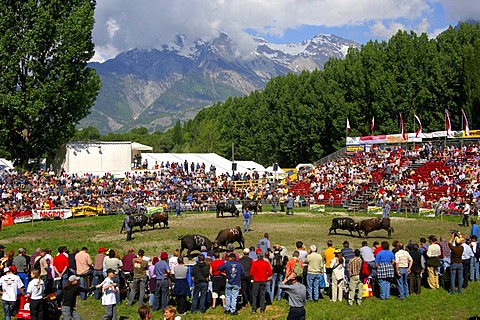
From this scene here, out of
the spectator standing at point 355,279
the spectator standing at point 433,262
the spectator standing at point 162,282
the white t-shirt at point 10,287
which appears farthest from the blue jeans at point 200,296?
the spectator standing at point 433,262

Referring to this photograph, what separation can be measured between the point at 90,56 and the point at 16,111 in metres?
9.16

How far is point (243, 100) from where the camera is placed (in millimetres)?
97938

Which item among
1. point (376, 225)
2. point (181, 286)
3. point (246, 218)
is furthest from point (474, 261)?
point (246, 218)

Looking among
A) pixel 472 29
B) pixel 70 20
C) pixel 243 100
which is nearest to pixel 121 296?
pixel 70 20

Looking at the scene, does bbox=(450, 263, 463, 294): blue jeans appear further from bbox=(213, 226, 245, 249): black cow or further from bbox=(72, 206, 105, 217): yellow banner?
bbox=(72, 206, 105, 217): yellow banner

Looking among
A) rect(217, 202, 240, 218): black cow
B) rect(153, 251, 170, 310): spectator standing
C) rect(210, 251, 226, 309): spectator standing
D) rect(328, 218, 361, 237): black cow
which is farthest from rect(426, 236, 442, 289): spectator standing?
rect(217, 202, 240, 218): black cow

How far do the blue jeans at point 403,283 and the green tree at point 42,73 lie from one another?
37235 millimetres

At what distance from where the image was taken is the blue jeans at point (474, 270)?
1744 cm

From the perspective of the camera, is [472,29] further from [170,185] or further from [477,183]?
[170,185]

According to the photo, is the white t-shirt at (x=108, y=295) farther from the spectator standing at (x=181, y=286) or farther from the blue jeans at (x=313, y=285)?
the blue jeans at (x=313, y=285)

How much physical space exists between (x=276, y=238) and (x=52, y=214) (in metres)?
20.1

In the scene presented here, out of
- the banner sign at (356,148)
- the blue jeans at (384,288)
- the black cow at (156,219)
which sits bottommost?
the blue jeans at (384,288)

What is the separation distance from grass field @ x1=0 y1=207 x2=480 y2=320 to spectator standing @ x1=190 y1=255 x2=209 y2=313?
1.20ft

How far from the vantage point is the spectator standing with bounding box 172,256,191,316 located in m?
14.2
